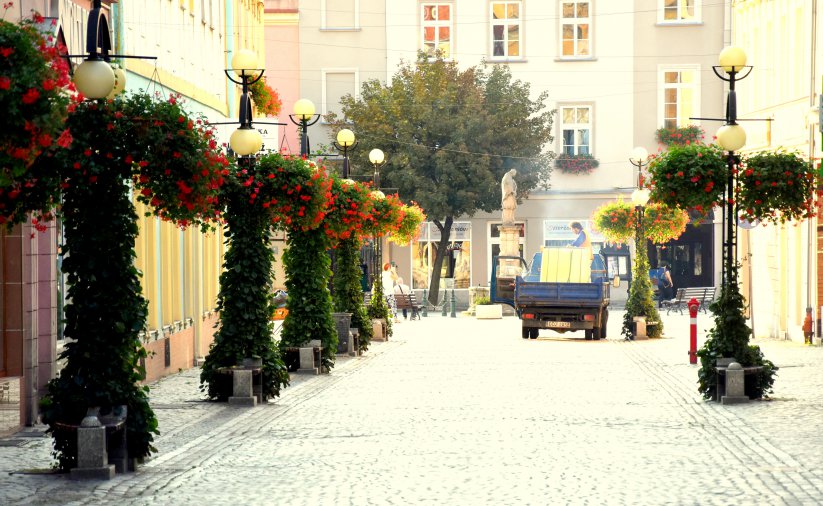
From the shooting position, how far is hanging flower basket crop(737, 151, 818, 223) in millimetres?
18984

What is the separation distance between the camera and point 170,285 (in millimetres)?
26156

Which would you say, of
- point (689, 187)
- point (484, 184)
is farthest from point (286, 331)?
point (484, 184)

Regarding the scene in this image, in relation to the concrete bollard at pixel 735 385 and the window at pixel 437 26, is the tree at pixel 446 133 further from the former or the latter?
the concrete bollard at pixel 735 385

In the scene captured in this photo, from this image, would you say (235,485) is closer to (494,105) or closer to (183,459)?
(183,459)

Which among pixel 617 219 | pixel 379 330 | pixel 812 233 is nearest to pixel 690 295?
pixel 617 219

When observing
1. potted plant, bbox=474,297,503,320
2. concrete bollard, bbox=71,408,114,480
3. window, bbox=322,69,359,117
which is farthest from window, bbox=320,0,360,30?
concrete bollard, bbox=71,408,114,480

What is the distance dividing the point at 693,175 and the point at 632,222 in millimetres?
18118

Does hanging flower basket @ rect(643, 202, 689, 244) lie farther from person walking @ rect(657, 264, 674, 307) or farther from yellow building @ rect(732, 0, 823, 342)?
person walking @ rect(657, 264, 674, 307)

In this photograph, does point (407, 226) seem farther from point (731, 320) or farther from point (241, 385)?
point (731, 320)

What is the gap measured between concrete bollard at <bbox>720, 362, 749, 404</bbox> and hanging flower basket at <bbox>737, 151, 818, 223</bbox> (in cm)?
190

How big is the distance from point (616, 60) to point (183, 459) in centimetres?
4807

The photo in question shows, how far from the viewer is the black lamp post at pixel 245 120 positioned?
18.9 m

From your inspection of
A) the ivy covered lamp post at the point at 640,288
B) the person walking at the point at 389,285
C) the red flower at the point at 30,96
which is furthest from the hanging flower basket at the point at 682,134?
the red flower at the point at 30,96

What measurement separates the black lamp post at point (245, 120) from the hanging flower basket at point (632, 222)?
1769 centimetres
